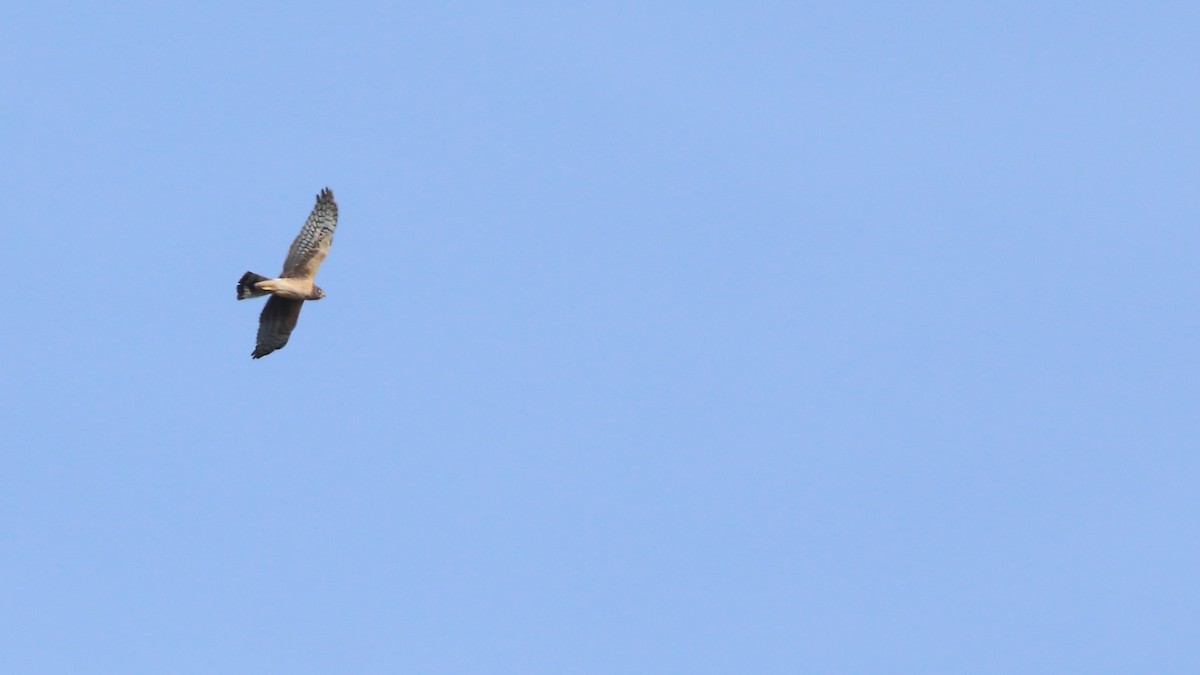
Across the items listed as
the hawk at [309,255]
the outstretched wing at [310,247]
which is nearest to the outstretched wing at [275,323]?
the hawk at [309,255]

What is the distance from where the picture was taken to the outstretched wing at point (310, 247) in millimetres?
70750

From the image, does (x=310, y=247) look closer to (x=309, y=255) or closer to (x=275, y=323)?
(x=309, y=255)

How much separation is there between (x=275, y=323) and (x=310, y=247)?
236 cm

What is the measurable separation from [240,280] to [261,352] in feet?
11.0

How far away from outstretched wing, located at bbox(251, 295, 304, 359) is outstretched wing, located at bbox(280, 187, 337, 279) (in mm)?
1053

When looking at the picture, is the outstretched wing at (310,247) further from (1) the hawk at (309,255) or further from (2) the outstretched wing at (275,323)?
(2) the outstretched wing at (275,323)

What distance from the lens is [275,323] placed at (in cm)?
7188

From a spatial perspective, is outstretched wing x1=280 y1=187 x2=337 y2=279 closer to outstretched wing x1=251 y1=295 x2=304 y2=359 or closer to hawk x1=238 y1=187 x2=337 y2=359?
hawk x1=238 y1=187 x2=337 y2=359

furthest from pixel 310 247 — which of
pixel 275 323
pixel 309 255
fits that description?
pixel 275 323

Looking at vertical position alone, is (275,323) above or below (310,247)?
below

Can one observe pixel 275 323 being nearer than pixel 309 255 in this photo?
No

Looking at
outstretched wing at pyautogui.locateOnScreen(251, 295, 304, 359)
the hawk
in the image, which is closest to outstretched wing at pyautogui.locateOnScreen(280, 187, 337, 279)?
the hawk

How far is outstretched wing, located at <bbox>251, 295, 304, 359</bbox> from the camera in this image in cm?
7175

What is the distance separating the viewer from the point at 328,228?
2793 inches
